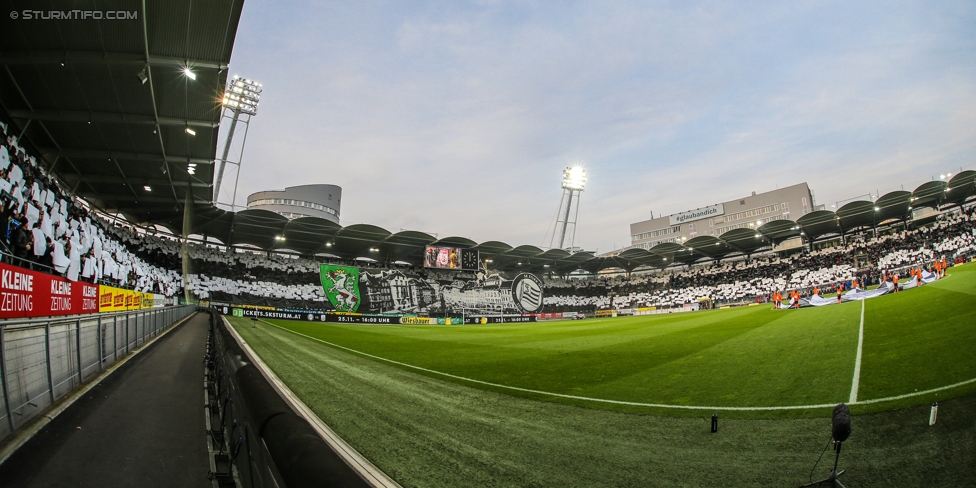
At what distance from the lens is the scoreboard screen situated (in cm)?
4854

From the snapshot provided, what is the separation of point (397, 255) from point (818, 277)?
48.3 m

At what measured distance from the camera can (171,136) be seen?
2175cm

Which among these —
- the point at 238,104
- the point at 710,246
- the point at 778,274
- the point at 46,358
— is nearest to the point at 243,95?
the point at 238,104

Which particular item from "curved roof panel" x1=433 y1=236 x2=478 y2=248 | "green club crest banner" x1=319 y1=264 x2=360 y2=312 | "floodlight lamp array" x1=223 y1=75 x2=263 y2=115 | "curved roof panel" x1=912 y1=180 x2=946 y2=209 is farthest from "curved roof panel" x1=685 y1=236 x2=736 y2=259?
"floodlight lamp array" x1=223 y1=75 x2=263 y2=115

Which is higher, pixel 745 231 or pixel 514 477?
pixel 745 231

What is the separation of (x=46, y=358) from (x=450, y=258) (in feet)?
144

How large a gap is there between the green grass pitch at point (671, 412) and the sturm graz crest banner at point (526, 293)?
39.9 metres

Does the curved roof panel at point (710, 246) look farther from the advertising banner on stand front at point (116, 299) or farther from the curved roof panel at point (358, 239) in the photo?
the advertising banner on stand front at point (116, 299)

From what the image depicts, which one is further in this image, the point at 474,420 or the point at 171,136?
the point at 171,136

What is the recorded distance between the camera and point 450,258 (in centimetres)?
4947

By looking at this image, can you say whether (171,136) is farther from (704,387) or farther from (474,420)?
(704,387)

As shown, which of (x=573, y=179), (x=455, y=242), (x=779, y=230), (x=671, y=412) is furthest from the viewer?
(x=573, y=179)

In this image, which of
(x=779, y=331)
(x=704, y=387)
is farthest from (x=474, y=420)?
(x=779, y=331)

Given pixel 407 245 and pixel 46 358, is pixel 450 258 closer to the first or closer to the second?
pixel 407 245
